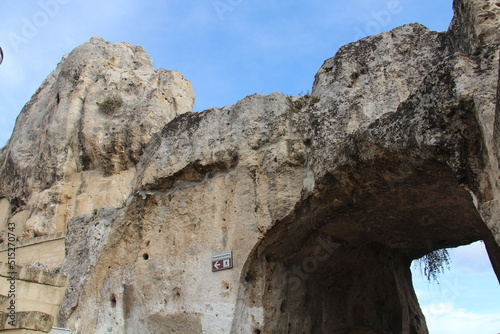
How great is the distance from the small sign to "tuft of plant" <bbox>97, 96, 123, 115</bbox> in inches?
378

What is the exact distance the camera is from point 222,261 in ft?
22.8

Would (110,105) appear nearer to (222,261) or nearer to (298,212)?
(222,261)

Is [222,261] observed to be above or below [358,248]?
below

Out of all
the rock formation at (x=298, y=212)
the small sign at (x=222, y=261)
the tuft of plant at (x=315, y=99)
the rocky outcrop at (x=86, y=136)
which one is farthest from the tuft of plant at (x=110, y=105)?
the small sign at (x=222, y=261)

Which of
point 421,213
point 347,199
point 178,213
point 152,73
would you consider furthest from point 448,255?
point 152,73

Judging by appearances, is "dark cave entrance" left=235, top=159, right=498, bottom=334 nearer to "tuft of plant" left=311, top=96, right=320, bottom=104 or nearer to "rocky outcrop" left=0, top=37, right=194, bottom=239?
"tuft of plant" left=311, top=96, right=320, bottom=104

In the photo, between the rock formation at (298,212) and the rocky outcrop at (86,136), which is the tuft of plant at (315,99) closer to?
the rock formation at (298,212)

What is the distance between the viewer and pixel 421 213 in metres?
7.11

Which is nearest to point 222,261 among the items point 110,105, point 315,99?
point 315,99

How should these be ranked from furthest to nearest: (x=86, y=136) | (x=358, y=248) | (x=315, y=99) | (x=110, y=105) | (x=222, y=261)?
(x=110, y=105), (x=86, y=136), (x=358, y=248), (x=315, y=99), (x=222, y=261)

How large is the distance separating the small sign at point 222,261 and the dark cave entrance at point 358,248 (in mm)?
283

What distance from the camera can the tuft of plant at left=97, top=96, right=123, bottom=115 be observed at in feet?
50.2

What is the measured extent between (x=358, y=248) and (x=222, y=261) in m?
2.57

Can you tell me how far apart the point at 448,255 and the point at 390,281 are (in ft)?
4.54
